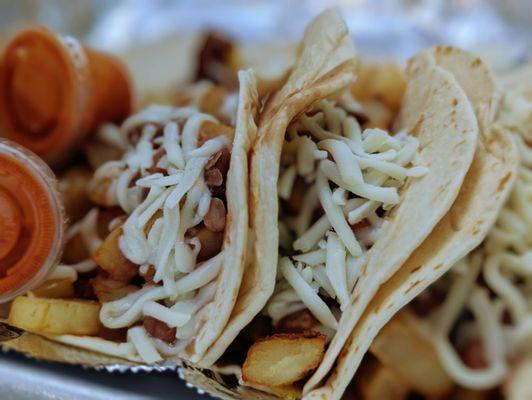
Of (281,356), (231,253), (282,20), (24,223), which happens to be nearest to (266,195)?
(231,253)

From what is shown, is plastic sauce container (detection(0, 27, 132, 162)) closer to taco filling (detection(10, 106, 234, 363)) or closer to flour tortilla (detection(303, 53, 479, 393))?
taco filling (detection(10, 106, 234, 363))

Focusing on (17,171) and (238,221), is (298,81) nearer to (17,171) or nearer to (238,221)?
(238,221)

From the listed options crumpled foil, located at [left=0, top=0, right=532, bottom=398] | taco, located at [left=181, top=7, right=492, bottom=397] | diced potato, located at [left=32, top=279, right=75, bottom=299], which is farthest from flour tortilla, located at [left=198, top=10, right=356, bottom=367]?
crumpled foil, located at [left=0, top=0, right=532, bottom=398]

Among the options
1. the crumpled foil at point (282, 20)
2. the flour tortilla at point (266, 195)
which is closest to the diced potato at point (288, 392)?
the flour tortilla at point (266, 195)

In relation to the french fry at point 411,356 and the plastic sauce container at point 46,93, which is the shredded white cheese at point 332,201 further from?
the plastic sauce container at point 46,93

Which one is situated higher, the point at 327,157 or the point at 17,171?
the point at 327,157

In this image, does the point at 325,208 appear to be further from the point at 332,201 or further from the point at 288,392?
the point at 288,392

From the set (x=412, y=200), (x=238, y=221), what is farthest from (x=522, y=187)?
(x=238, y=221)
